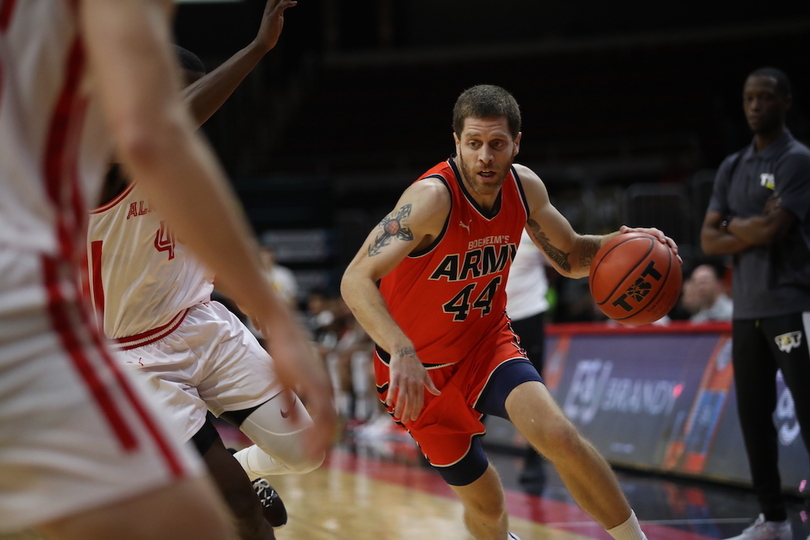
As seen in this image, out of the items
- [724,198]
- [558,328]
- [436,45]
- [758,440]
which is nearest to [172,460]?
[758,440]

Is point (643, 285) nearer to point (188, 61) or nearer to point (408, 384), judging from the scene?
point (408, 384)

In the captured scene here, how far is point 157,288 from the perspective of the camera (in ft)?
10.9

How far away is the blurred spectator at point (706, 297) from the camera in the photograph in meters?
7.94

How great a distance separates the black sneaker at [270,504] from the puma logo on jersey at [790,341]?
2.59 meters

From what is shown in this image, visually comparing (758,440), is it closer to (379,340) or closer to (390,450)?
(379,340)

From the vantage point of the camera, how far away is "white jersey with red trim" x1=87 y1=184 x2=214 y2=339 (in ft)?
10.6

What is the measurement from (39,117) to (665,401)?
6081 millimetres

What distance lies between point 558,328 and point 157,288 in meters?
5.63

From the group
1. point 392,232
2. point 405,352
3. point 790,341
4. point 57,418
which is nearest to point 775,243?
point 790,341

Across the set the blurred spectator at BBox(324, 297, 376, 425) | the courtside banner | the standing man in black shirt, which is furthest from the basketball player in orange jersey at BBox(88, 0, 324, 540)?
the blurred spectator at BBox(324, 297, 376, 425)

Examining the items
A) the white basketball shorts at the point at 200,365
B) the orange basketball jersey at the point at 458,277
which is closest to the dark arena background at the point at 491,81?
the orange basketball jersey at the point at 458,277

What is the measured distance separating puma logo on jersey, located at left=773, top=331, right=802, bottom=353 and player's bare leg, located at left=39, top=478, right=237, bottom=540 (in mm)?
3799

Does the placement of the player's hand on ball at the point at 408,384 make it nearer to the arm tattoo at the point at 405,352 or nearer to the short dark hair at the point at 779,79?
the arm tattoo at the point at 405,352

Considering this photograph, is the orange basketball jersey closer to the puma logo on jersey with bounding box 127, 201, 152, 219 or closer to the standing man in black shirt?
the puma logo on jersey with bounding box 127, 201, 152, 219
